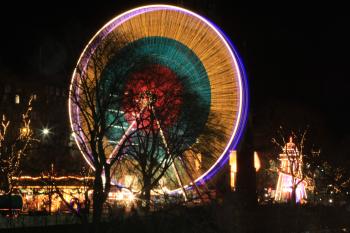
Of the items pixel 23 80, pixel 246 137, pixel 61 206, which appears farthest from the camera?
pixel 23 80

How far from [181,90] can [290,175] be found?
21923 millimetres

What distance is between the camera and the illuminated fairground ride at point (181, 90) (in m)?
26.6

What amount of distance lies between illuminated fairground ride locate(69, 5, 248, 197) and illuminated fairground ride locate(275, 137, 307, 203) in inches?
618

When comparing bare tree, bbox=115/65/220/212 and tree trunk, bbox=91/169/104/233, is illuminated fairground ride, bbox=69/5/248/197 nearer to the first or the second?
bare tree, bbox=115/65/220/212

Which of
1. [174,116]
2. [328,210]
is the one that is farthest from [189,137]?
[328,210]

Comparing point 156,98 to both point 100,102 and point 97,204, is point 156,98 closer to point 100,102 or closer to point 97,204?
point 100,102

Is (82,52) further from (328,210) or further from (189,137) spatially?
(328,210)

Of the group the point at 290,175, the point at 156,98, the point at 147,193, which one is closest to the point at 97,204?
the point at 147,193

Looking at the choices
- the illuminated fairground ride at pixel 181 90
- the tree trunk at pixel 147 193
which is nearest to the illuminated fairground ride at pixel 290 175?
the illuminated fairground ride at pixel 181 90

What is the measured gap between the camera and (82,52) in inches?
897

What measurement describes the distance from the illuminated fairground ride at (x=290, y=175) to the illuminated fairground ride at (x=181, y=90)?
15707mm

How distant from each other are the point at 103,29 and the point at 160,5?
298 cm

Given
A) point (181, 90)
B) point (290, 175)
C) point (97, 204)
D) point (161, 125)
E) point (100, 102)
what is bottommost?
point (97, 204)

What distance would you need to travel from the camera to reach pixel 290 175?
154 feet
